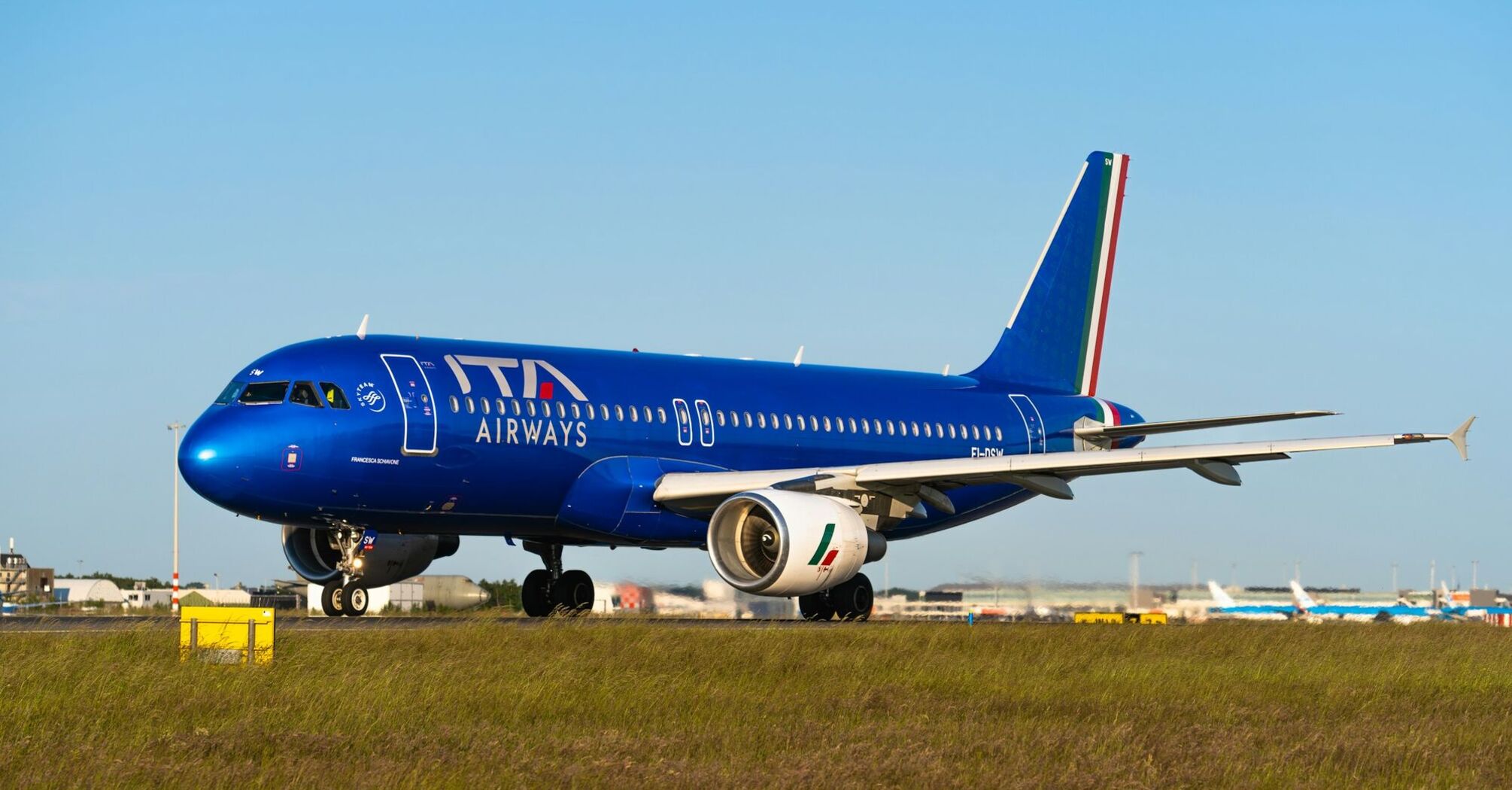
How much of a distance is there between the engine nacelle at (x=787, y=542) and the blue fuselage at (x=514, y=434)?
184 cm

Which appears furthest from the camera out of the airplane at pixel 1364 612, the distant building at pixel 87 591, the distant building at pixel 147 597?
the distant building at pixel 87 591

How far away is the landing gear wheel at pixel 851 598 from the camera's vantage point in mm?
28062

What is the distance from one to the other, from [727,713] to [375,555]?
13.8 metres

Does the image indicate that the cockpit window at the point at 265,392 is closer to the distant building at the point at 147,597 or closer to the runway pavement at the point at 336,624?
the runway pavement at the point at 336,624

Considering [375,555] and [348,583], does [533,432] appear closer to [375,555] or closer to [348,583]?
[348,583]

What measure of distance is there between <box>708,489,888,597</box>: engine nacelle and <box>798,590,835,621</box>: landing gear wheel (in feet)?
10.9

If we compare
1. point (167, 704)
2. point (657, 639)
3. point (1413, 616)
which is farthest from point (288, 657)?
point (1413, 616)

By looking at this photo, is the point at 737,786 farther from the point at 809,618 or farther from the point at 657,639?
the point at 809,618

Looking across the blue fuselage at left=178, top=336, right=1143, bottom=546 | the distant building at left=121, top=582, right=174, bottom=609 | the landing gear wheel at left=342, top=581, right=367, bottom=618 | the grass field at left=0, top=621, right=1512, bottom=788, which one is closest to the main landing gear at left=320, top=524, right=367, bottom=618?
the landing gear wheel at left=342, top=581, right=367, bottom=618

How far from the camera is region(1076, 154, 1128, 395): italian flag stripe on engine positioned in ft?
119

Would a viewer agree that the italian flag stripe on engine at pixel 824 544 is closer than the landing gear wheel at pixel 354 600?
Yes

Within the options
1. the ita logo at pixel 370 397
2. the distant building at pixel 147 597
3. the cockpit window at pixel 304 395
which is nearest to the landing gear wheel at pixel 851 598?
the ita logo at pixel 370 397

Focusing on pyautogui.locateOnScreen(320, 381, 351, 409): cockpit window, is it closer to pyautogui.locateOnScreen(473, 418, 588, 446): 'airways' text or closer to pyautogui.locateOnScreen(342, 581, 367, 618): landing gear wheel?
pyautogui.locateOnScreen(473, 418, 588, 446): 'airways' text

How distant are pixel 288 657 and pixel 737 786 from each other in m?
6.89
